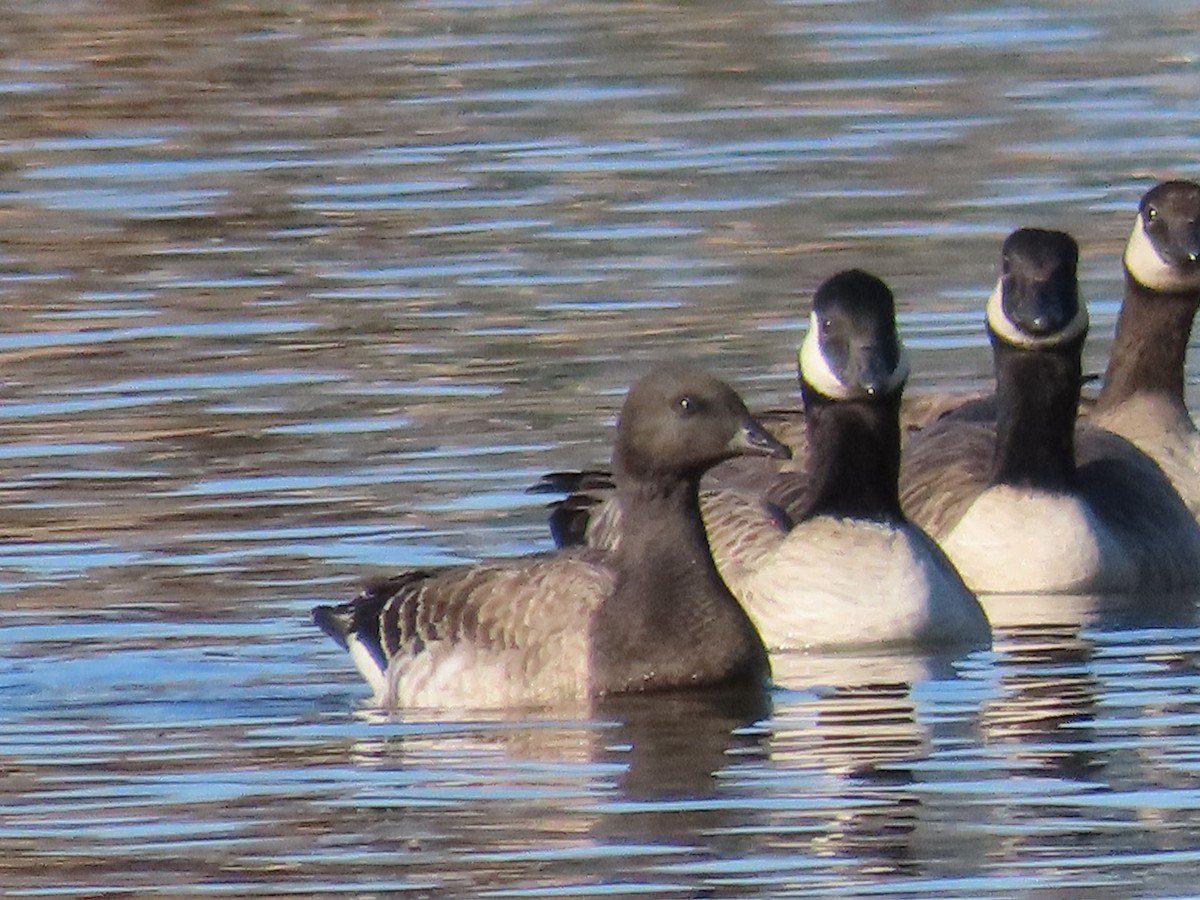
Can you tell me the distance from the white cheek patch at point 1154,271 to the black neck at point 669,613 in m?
4.65

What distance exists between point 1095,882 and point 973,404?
736 centimetres

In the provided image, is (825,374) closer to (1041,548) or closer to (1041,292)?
(1041,292)

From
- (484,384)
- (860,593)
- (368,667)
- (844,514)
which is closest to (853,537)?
(844,514)

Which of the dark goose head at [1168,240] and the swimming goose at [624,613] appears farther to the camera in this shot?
the dark goose head at [1168,240]

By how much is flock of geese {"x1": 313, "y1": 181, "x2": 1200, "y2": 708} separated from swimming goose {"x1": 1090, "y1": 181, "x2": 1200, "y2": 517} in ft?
0.04

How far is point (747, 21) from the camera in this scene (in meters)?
33.4

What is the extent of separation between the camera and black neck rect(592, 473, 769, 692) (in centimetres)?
1397

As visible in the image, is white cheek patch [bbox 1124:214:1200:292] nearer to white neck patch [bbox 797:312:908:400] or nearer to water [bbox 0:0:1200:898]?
water [bbox 0:0:1200:898]

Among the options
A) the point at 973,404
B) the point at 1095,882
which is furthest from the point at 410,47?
the point at 1095,882

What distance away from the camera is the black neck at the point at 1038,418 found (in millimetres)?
16500

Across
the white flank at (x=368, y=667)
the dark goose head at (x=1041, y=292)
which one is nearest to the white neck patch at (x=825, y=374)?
the dark goose head at (x=1041, y=292)

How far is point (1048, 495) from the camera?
1650 centimetres

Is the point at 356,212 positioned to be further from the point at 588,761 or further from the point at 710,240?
the point at 588,761

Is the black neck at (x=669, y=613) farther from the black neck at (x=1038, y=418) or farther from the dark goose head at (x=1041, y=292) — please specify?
the dark goose head at (x=1041, y=292)
